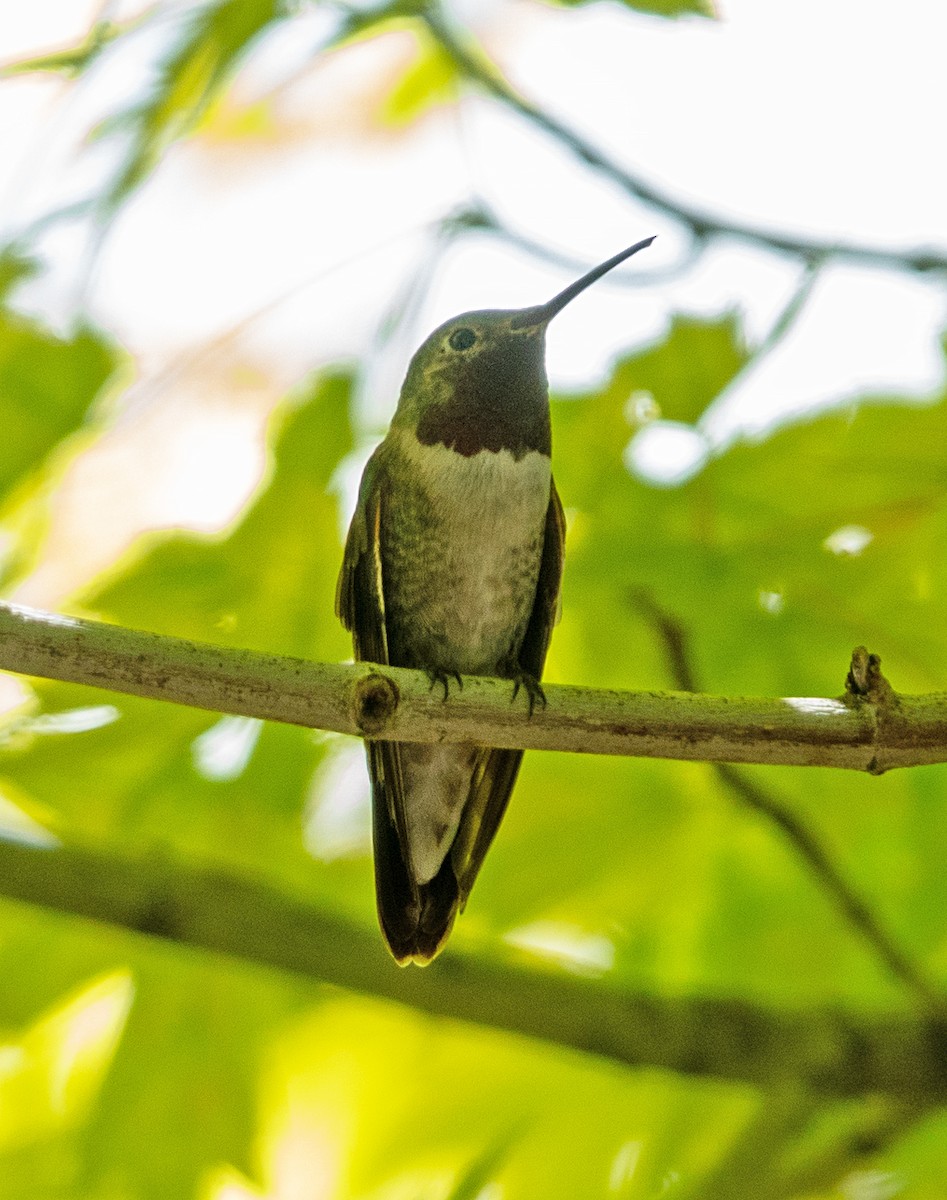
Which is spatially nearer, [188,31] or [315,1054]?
[188,31]

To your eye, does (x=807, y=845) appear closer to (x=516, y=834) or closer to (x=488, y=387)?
(x=516, y=834)

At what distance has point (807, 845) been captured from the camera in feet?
8.24

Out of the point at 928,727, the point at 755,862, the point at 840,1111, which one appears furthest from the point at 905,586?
the point at 840,1111

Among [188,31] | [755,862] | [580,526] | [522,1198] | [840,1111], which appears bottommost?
[840,1111]

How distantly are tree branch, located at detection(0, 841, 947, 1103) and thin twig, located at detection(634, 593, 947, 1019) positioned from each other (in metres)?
0.10

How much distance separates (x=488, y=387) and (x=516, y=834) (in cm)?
120

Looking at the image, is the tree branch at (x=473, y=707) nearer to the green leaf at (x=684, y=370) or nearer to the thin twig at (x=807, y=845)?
the thin twig at (x=807, y=845)

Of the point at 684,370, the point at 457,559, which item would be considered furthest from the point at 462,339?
the point at 684,370

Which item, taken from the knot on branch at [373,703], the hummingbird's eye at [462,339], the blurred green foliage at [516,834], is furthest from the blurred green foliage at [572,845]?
the hummingbird's eye at [462,339]

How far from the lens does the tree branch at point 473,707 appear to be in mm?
1728

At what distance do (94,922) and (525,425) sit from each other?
1.59 m

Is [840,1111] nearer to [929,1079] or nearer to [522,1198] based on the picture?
[929,1079]

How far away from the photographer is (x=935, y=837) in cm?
276

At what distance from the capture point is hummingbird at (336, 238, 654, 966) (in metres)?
3.01
